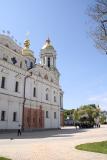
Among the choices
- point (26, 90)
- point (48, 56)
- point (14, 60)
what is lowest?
point (26, 90)

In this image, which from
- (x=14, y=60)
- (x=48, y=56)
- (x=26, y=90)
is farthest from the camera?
(x=48, y=56)

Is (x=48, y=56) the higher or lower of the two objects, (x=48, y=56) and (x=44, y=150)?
the higher

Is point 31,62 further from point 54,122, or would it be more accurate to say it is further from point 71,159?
point 71,159

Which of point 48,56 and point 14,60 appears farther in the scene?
point 48,56

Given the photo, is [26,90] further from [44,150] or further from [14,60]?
[44,150]

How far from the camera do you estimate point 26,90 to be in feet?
142

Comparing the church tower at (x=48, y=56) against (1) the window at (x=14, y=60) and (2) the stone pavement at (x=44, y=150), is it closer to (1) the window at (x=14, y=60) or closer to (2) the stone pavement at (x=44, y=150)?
(1) the window at (x=14, y=60)

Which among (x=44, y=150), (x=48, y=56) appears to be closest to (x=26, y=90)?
(x=48, y=56)

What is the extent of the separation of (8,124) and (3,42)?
496 inches

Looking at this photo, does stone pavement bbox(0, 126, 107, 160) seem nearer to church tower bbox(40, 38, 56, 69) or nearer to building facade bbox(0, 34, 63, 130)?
building facade bbox(0, 34, 63, 130)

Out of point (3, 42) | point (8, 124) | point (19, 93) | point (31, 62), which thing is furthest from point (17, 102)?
point (31, 62)

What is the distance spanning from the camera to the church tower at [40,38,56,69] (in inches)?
2311

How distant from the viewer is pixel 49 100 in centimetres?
5175

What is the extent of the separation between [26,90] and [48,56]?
17562mm
